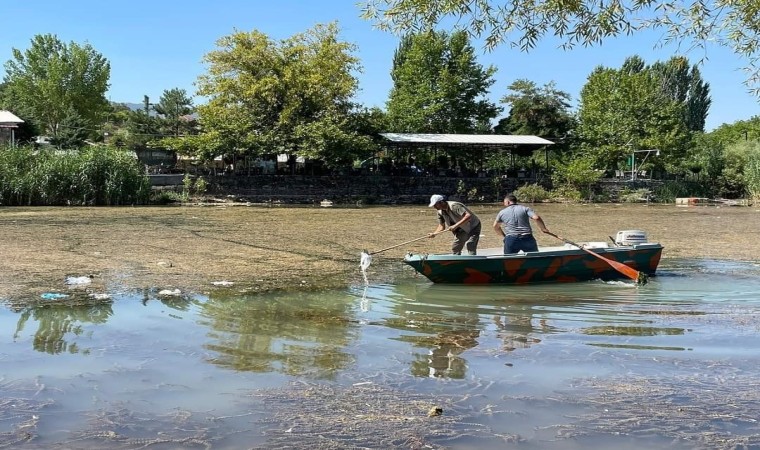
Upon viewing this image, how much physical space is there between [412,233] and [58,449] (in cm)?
1562

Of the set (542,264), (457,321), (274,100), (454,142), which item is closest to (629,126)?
(454,142)

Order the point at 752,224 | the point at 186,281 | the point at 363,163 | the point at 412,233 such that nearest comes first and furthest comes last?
1. the point at 186,281
2. the point at 412,233
3. the point at 752,224
4. the point at 363,163

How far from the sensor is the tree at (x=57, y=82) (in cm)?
5155

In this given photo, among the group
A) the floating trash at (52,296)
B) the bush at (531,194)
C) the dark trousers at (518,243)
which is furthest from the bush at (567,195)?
the floating trash at (52,296)

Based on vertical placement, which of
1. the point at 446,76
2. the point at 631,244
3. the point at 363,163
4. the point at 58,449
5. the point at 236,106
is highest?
the point at 446,76

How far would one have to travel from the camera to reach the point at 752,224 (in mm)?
24234

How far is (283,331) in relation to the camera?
23.5 ft

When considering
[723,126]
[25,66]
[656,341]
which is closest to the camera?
[656,341]

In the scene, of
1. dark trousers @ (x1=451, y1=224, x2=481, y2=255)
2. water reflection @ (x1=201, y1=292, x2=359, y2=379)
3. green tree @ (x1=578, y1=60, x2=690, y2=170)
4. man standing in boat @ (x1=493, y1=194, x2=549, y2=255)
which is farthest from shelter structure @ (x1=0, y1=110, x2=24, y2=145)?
green tree @ (x1=578, y1=60, x2=690, y2=170)

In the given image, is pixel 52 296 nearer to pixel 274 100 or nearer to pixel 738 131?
pixel 274 100

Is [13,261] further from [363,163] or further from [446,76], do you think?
[446,76]

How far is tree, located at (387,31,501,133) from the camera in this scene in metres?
46.6

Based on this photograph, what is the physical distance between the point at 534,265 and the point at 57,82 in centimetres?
5026

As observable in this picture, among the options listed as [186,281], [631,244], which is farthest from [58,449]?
[631,244]
